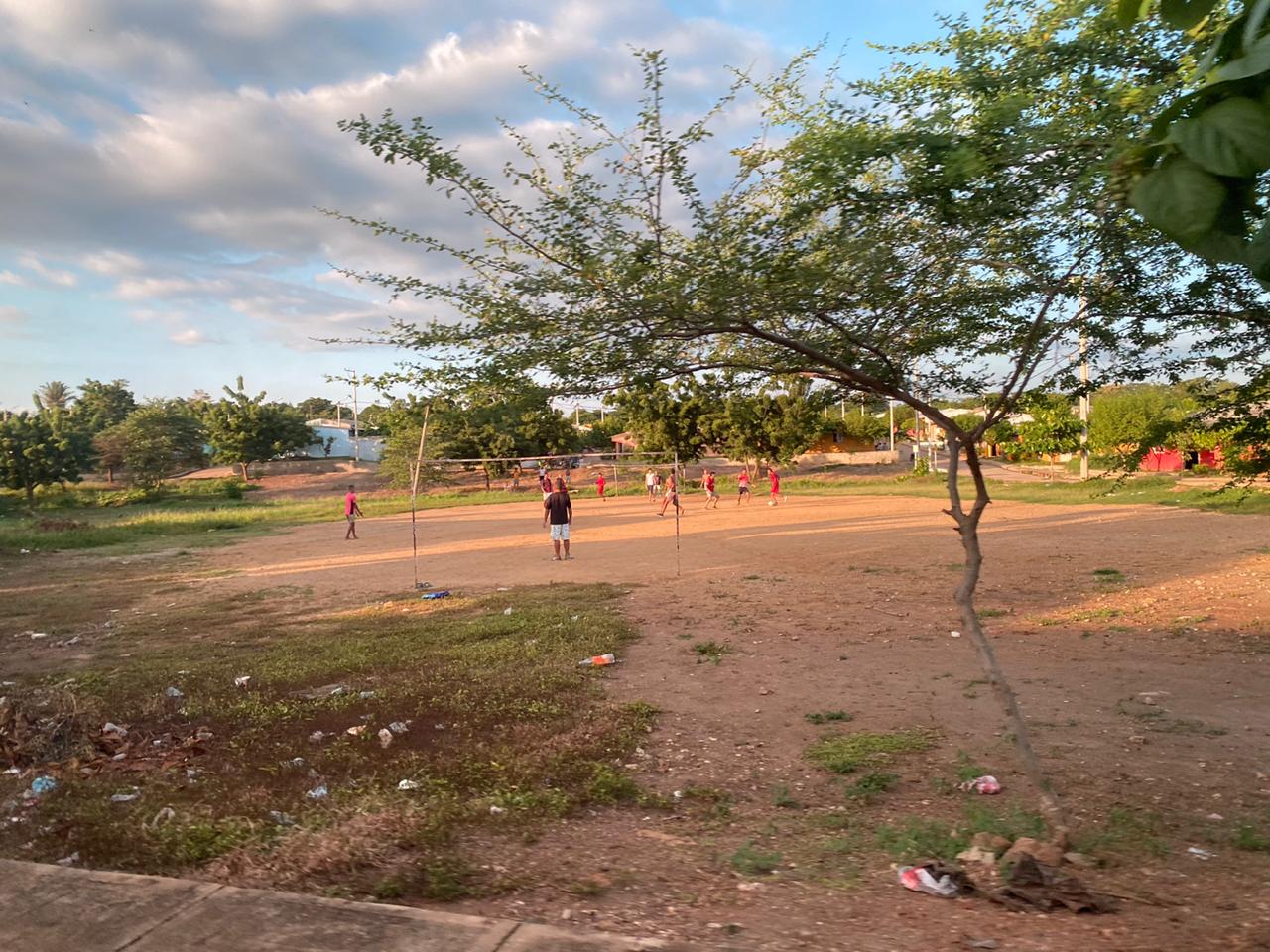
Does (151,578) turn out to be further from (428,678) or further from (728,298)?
(728,298)

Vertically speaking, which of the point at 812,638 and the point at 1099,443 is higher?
A: the point at 1099,443

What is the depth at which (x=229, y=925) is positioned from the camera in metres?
2.74

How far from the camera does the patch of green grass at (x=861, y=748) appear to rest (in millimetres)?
5621

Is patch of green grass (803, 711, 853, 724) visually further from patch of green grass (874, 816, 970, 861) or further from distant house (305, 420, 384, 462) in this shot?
distant house (305, 420, 384, 462)

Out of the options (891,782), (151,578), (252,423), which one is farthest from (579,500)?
(891,782)

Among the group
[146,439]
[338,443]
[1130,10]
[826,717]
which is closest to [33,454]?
[146,439]

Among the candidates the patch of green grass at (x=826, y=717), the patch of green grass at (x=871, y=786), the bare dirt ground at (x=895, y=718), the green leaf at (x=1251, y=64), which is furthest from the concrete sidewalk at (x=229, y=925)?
the patch of green grass at (x=826, y=717)

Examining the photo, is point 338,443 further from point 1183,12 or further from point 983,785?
point 1183,12

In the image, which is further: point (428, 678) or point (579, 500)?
point (579, 500)

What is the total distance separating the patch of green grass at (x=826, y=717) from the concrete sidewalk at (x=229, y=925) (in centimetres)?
427

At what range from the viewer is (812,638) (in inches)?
385

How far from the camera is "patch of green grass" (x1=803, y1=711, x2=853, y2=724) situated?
6.66m

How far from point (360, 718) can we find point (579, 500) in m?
34.2

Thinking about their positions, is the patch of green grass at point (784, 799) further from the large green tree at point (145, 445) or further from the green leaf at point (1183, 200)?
the large green tree at point (145, 445)
